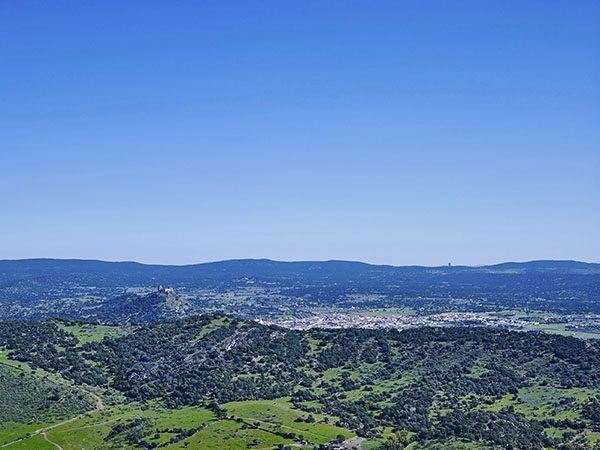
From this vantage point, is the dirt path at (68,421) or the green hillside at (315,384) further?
the dirt path at (68,421)

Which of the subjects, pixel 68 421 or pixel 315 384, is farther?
pixel 315 384

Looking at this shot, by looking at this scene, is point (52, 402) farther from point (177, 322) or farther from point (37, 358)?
point (177, 322)

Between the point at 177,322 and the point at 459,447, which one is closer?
the point at 459,447

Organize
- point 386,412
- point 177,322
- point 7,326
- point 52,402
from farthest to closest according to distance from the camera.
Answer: point 177,322 < point 7,326 < point 52,402 < point 386,412

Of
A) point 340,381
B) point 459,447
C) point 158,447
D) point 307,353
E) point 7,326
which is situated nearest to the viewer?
point 459,447

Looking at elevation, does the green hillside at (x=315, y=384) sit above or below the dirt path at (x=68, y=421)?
above

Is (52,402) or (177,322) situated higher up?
(177,322)

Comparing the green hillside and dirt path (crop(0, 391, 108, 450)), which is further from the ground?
the green hillside

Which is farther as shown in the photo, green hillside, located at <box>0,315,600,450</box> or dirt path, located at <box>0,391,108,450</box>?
dirt path, located at <box>0,391,108,450</box>

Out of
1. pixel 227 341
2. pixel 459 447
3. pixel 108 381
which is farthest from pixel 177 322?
pixel 459 447

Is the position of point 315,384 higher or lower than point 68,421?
higher
